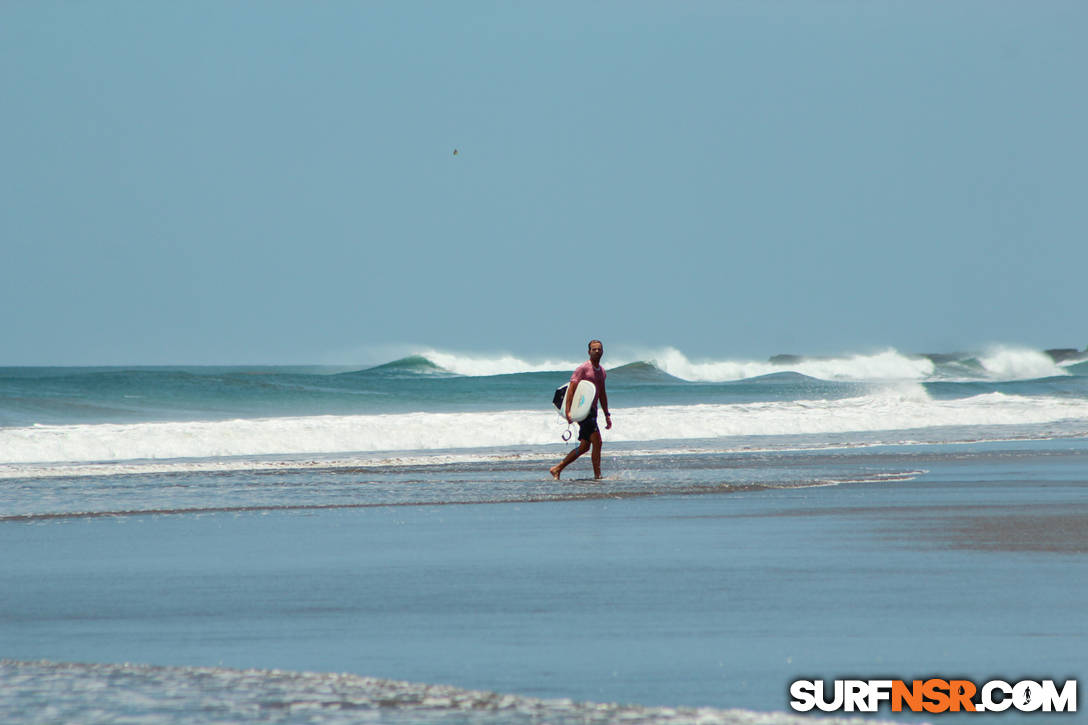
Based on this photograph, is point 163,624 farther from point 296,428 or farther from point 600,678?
point 296,428

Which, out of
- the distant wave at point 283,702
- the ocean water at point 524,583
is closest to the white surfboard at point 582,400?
the ocean water at point 524,583

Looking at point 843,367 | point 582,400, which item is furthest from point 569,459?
point 843,367

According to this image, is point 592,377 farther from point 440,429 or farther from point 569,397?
point 440,429

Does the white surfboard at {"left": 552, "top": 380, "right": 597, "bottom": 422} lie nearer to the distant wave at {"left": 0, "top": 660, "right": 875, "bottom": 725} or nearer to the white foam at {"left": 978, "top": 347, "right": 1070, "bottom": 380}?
the distant wave at {"left": 0, "top": 660, "right": 875, "bottom": 725}

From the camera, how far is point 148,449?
2219 centimetres

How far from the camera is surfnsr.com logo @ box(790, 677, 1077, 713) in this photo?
448 cm

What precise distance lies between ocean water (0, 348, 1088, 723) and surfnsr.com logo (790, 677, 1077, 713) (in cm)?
10

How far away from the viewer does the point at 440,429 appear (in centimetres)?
2591

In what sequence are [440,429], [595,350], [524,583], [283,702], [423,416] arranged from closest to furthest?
1. [283,702]
2. [524,583]
3. [595,350]
4. [440,429]
5. [423,416]

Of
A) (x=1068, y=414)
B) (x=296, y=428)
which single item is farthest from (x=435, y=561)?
(x=1068, y=414)

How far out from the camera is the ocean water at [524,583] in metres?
4.83

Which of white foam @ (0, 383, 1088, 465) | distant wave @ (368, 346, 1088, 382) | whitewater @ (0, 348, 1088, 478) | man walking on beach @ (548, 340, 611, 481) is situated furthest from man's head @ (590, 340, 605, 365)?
distant wave @ (368, 346, 1088, 382)

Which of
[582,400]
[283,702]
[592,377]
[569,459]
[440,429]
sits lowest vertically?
[283,702]

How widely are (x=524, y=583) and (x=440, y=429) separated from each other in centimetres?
1872
